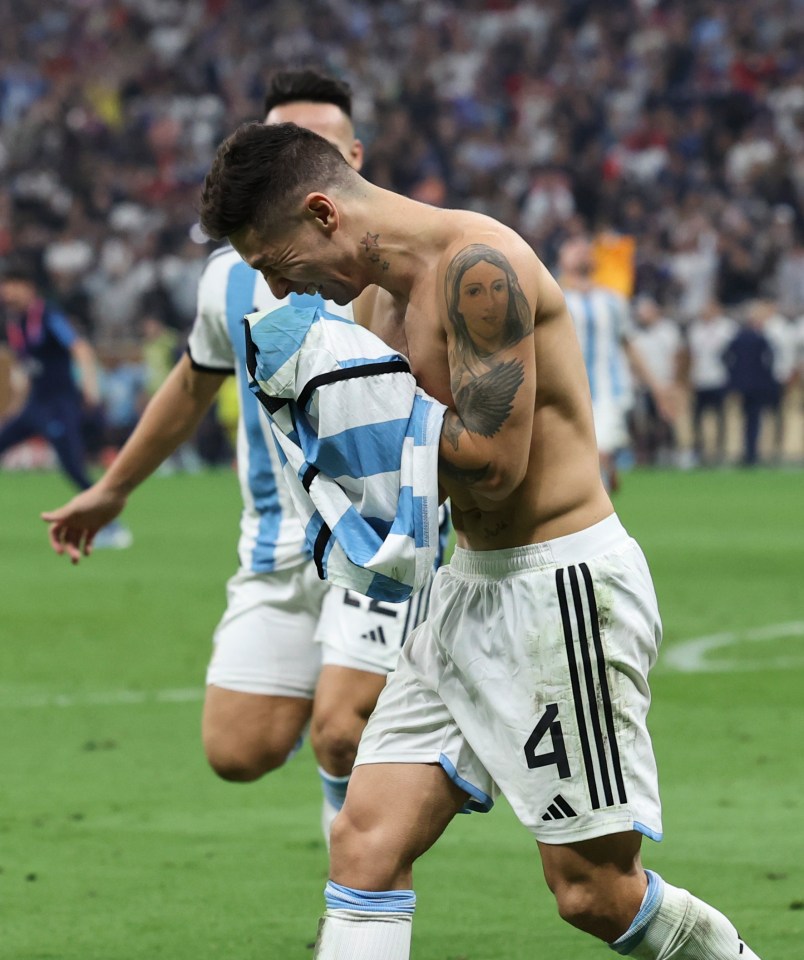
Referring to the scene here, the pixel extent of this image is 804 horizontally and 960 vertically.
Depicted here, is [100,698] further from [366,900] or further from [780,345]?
[780,345]

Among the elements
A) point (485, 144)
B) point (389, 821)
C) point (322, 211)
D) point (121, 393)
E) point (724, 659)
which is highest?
point (322, 211)

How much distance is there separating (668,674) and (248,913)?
14.8 feet

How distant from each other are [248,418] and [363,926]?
7.94 ft

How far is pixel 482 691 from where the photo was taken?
392cm

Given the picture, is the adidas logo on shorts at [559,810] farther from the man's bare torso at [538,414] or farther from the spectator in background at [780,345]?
the spectator in background at [780,345]

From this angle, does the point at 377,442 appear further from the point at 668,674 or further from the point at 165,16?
the point at 165,16

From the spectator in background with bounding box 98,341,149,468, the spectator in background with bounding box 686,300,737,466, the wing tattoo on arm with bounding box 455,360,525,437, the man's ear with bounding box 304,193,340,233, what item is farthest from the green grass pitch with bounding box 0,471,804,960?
the spectator in background with bounding box 98,341,149,468

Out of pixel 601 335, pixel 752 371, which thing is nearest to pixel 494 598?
pixel 601 335

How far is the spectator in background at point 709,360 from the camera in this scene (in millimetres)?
26328

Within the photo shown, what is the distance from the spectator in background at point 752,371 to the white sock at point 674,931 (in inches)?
883

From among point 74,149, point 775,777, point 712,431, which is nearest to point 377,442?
point 775,777

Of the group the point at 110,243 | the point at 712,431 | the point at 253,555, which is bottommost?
the point at 712,431

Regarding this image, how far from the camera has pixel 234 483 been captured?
2366cm

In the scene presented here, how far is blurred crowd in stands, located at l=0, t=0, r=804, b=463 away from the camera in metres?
27.0
